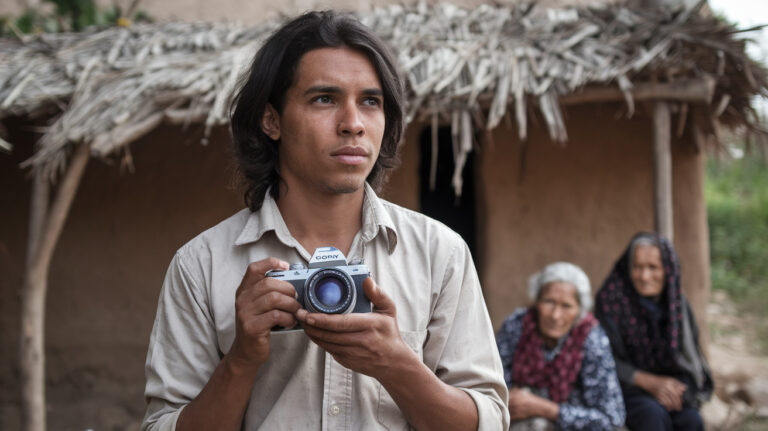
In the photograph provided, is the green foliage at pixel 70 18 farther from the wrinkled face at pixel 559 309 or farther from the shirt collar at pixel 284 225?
the shirt collar at pixel 284 225

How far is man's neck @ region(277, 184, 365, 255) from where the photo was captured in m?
1.51

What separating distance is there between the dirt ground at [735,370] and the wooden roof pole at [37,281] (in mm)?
4379

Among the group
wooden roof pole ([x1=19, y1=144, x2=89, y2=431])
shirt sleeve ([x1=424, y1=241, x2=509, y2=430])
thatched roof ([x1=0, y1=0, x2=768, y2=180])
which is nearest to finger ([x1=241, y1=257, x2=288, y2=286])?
shirt sleeve ([x1=424, y1=241, x2=509, y2=430])

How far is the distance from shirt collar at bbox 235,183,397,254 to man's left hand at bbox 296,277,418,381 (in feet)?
0.74

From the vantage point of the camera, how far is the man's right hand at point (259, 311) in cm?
128

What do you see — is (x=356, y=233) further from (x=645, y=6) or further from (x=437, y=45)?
(x=645, y=6)

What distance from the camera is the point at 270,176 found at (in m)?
1.61

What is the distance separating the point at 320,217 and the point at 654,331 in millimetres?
2967

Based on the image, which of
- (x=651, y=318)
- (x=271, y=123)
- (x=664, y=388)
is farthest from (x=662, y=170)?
(x=271, y=123)

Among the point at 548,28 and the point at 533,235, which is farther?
the point at 533,235

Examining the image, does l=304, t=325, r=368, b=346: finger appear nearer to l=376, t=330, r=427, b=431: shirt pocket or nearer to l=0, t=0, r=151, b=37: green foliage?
l=376, t=330, r=427, b=431: shirt pocket

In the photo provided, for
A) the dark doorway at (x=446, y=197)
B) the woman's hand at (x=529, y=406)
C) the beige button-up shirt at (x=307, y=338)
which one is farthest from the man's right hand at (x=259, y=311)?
the dark doorway at (x=446, y=197)

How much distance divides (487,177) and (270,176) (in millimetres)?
3744

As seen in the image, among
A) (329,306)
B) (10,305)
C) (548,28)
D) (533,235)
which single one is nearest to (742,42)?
(548,28)
